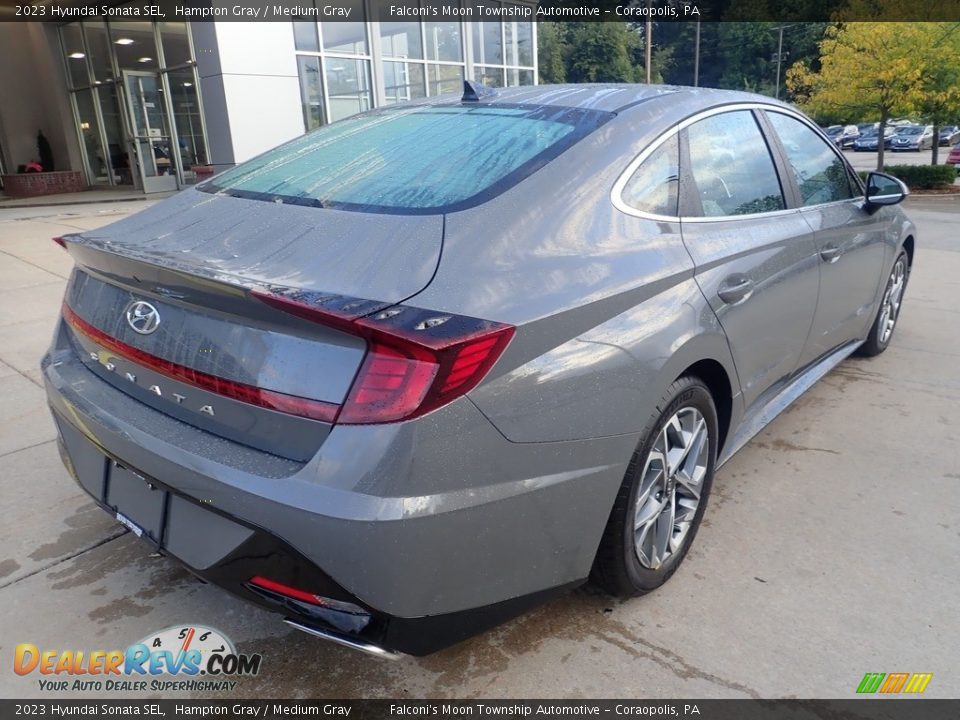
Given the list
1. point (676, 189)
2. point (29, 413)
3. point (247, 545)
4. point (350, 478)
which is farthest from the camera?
point (29, 413)

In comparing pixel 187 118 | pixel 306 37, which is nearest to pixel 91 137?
pixel 187 118

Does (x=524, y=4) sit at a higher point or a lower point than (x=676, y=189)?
higher

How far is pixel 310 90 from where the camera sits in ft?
52.7

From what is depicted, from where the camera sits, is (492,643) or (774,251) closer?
(492,643)

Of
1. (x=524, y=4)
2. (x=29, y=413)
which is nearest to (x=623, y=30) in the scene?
(x=524, y=4)

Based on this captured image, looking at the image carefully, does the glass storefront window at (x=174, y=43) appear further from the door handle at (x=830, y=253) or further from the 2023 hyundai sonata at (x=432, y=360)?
the door handle at (x=830, y=253)

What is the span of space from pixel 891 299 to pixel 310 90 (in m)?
14.1

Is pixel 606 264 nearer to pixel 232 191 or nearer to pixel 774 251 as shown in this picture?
pixel 774 251

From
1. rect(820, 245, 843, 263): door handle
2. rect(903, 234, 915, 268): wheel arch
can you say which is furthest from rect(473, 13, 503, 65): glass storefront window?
rect(820, 245, 843, 263): door handle

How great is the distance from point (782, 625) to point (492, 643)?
93 cm

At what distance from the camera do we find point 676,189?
2.48 m

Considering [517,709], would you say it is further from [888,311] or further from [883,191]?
[888,311]

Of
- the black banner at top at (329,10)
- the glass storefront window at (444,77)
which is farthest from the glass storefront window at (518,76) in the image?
the glass storefront window at (444,77)

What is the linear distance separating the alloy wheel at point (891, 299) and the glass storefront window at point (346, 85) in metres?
13.5
